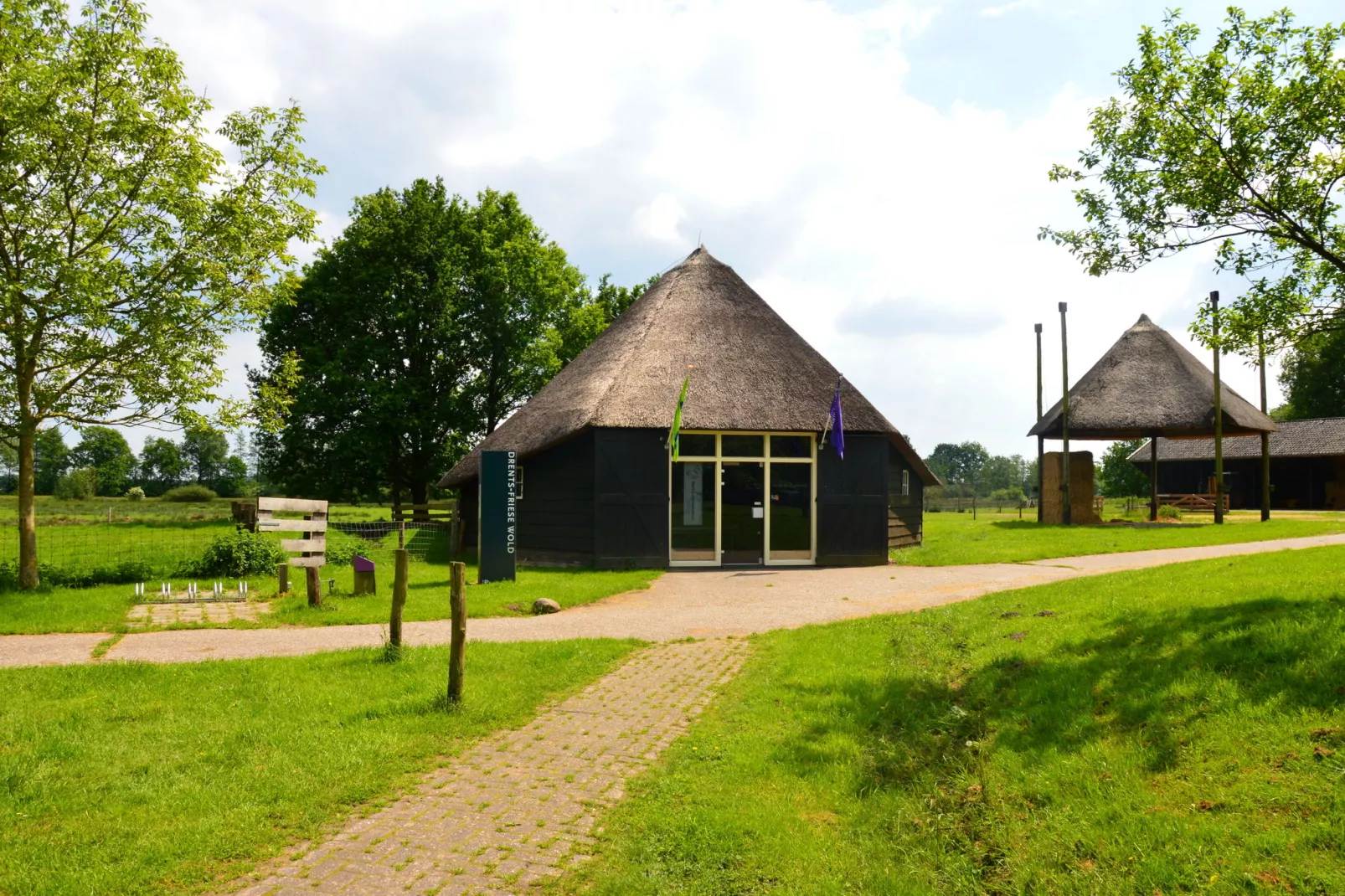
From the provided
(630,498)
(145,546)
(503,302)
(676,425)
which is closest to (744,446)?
(676,425)

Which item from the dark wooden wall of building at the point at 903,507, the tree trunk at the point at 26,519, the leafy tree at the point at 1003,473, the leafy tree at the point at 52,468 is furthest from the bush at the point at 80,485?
the leafy tree at the point at 1003,473

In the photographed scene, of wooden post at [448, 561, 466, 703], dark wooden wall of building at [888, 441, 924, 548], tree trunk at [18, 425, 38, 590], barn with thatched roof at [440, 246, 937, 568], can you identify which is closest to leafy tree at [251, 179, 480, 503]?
barn with thatched roof at [440, 246, 937, 568]

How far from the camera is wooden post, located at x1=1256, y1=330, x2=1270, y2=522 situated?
9461 millimetres

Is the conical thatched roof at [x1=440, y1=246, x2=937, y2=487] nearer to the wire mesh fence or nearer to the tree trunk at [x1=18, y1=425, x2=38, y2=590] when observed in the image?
the wire mesh fence

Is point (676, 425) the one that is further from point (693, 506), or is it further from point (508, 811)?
point (508, 811)

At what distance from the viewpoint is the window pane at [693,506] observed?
1798 centimetres

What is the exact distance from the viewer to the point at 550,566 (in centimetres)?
1802

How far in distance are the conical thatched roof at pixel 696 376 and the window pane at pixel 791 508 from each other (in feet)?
3.58

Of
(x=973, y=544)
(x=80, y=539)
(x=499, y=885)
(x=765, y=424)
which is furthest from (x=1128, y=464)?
(x=499, y=885)

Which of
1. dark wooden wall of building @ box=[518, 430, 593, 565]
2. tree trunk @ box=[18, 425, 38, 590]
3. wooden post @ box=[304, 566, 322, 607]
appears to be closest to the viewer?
wooden post @ box=[304, 566, 322, 607]

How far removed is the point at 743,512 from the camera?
18328 millimetres

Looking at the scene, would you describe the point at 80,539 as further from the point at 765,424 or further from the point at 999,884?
the point at 999,884

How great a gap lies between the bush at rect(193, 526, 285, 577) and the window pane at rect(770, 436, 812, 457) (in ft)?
33.9

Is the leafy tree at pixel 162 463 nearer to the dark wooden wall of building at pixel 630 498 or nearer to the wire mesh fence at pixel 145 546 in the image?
the wire mesh fence at pixel 145 546
